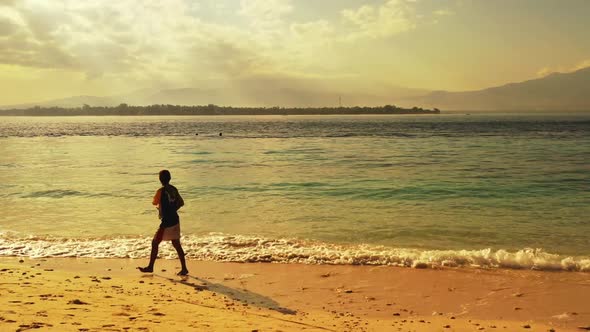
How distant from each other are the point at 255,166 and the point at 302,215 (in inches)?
673

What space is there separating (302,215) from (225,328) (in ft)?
32.0

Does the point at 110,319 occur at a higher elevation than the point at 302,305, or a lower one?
higher

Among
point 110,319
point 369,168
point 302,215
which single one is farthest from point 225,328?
point 369,168

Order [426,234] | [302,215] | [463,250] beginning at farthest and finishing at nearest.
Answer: [302,215] < [426,234] < [463,250]

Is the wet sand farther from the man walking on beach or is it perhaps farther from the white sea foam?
the man walking on beach

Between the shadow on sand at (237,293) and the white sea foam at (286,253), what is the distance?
1702 millimetres

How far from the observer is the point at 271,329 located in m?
6.32

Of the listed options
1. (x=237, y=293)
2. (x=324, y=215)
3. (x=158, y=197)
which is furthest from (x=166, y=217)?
(x=324, y=215)

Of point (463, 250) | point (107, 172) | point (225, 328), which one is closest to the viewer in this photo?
point (225, 328)

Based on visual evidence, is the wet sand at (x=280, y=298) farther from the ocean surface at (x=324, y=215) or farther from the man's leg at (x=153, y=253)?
the ocean surface at (x=324, y=215)

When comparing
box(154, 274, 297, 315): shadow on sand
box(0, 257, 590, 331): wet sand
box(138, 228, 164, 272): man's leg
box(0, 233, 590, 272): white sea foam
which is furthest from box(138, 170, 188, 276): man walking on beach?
box(0, 233, 590, 272): white sea foam

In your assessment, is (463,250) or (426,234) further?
(426,234)

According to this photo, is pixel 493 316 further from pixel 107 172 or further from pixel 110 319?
pixel 107 172

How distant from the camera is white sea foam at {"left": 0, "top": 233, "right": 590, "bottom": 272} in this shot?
10391 mm
